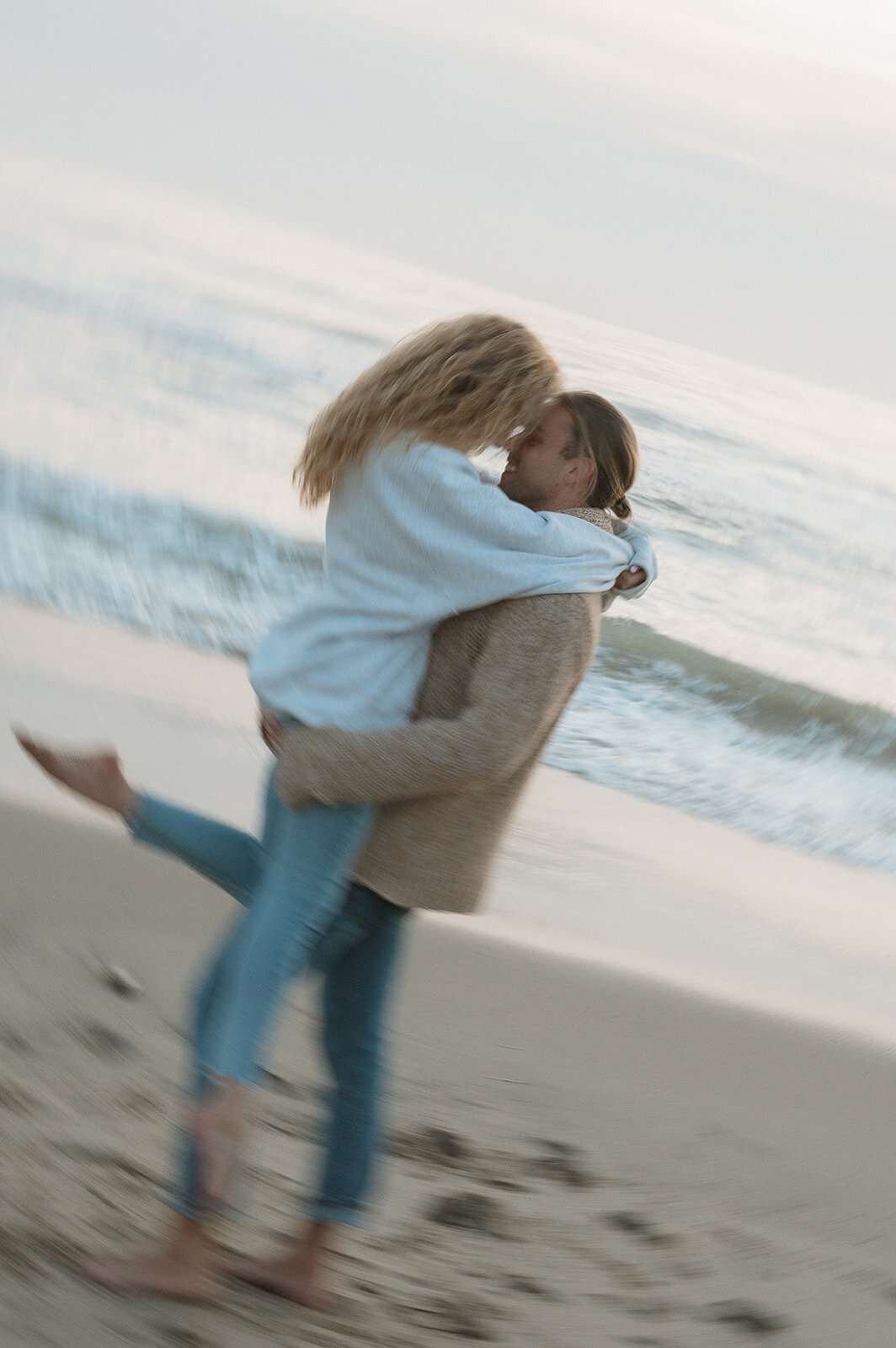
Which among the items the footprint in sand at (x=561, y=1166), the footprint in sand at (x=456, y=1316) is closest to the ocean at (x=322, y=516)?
the footprint in sand at (x=561, y=1166)

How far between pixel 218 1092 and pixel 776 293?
19.7 m

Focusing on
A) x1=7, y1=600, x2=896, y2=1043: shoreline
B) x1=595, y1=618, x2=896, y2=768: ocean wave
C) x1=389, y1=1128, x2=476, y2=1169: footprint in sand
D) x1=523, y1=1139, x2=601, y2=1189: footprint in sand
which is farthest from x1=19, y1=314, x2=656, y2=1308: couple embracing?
x1=595, y1=618, x2=896, y2=768: ocean wave

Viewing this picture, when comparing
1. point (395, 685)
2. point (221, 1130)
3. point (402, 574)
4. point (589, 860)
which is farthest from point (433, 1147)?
point (589, 860)

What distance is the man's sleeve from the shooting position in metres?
1.72

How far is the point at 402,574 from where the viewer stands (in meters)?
1.79

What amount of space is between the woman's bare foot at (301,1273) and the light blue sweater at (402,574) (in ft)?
2.91

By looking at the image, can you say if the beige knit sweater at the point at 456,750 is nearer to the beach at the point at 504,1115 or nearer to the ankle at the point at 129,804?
the ankle at the point at 129,804

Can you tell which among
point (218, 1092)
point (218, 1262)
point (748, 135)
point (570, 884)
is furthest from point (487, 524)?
point (748, 135)

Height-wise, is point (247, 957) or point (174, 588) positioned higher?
point (247, 957)

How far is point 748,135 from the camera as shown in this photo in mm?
20516

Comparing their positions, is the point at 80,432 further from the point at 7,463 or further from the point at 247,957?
the point at 247,957

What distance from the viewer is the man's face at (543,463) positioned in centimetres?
186

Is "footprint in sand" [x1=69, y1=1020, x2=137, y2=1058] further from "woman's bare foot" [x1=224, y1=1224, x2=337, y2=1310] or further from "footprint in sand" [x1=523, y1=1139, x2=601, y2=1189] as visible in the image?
"footprint in sand" [x1=523, y1=1139, x2=601, y2=1189]

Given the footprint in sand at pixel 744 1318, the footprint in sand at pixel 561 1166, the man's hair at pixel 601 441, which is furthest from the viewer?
the footprint in sand at pixel 561 1166
